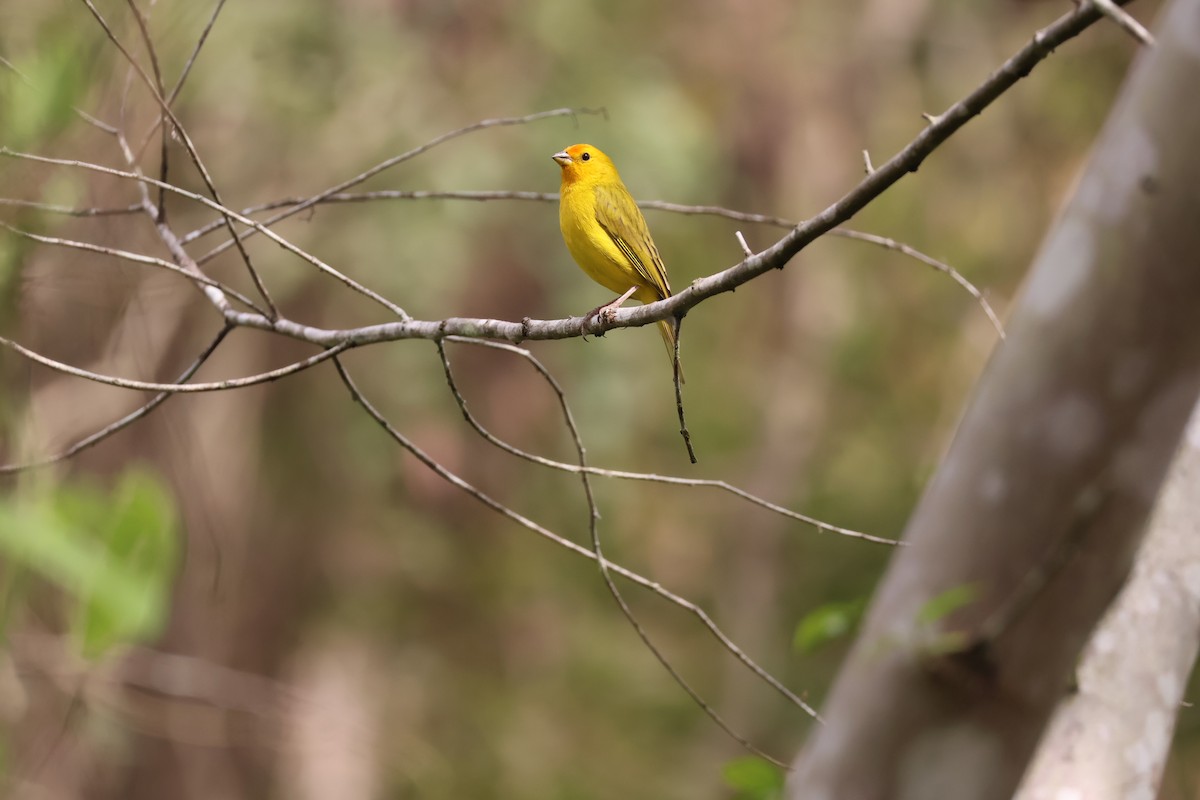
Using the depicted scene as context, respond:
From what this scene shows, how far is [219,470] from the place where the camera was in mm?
8508

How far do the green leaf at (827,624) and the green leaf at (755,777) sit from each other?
31 cm

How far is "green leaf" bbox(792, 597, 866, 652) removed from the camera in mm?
2879

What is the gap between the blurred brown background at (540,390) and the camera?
24.4 ft

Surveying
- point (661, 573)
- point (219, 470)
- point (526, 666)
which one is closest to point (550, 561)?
point (526, 666)

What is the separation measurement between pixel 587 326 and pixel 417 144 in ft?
18.0

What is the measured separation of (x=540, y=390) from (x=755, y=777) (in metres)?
6.20

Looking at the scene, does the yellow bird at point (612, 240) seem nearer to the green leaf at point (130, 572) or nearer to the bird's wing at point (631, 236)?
the bird's wing at point (631, 236)

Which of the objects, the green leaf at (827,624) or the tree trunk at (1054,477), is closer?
the tree trunk at (1054,477)

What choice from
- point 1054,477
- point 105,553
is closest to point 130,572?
point 105,553

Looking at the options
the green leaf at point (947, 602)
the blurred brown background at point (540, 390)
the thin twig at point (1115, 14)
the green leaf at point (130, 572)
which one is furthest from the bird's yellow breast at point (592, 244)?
the blurred brown background at point (540, 390)

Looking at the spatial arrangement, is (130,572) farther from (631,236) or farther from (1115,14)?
(1115,14)

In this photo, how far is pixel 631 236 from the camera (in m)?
3.34

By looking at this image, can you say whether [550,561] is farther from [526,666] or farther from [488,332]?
[488,332]

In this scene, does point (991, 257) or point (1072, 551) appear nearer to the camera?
point (1072, 551)
